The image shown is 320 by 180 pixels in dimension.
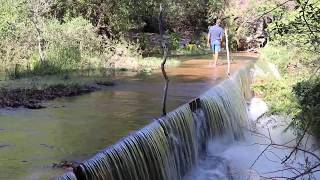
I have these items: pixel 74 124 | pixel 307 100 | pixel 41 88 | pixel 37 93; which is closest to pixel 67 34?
pixel 41 88

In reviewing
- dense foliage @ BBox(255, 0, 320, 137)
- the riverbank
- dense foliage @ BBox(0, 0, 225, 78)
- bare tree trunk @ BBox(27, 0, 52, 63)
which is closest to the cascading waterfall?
dense foliage @ BBox(255, 0, 320, 137)

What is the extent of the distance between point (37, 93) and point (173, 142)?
11.0 feet

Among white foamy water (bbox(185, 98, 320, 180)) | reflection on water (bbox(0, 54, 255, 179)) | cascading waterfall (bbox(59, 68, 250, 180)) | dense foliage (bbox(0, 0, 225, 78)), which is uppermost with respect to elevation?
dense foliage (bbox(0, 0, 225, 78))

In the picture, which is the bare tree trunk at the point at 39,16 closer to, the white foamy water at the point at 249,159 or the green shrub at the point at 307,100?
the white foamy water at the point at 249,159

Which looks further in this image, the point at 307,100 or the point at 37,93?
the point at 37,93

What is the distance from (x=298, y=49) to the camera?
45.4ft

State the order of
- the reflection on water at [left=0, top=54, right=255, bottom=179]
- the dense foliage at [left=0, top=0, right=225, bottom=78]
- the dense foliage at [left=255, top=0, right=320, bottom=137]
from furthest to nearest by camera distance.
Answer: the dense foliage at [left=0, top=0, right=225, bottom=78], the dense foliage at [left=255, top=0, right=320, bottom=137], the reflection on water at [left=0, top=54, right=255, bottom=179]

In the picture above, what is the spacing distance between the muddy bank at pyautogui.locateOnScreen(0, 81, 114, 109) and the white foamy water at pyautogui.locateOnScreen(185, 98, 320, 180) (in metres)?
2.82

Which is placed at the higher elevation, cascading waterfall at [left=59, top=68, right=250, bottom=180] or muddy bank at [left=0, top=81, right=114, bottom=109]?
muddy bank at [left=0, top=81, right=114, bottom=109]

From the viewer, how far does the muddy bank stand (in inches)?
368

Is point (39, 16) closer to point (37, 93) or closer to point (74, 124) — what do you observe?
point (37, 93)

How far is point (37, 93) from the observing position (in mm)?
10430

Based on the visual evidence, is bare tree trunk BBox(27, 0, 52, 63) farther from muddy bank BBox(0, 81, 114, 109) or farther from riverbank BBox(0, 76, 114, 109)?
muddy bank BBox(0, 81, 114, 109)

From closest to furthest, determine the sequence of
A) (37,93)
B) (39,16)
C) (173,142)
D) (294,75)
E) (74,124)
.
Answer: (74,124)
(173,142)
(37,93)
(294,75)
(39,16)
